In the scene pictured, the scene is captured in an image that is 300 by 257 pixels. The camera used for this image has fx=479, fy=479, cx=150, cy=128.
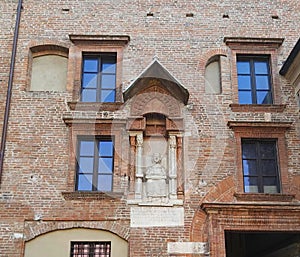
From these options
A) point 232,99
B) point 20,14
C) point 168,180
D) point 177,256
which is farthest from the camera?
point 20,14

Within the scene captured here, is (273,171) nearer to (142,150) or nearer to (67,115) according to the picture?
(142,150)

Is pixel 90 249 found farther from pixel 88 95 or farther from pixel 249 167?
pixel 249 167

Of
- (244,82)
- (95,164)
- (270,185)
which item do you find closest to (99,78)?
(95,164)

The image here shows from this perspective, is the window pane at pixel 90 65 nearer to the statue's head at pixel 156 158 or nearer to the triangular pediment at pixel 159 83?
the triangular pediment at pixel 159 83

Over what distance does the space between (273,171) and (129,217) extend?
394 cm

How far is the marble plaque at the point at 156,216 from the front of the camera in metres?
11.5

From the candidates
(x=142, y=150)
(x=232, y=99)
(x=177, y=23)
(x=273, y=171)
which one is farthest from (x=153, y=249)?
(x=177, y=23)

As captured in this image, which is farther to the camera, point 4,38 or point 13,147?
point 4,38

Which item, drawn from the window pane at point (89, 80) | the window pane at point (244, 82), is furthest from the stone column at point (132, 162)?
the window pane at point (244, 82)

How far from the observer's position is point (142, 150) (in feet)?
40.5

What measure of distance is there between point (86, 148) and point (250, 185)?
433 cm

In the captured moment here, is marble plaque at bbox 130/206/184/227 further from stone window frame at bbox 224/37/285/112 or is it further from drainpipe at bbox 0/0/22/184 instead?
stone window frame at bbox 224/37/285/112

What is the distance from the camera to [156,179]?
12070 mm

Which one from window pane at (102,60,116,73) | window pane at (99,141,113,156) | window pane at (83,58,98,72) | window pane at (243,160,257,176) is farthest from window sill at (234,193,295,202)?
window pane at (83,58,98,72)
